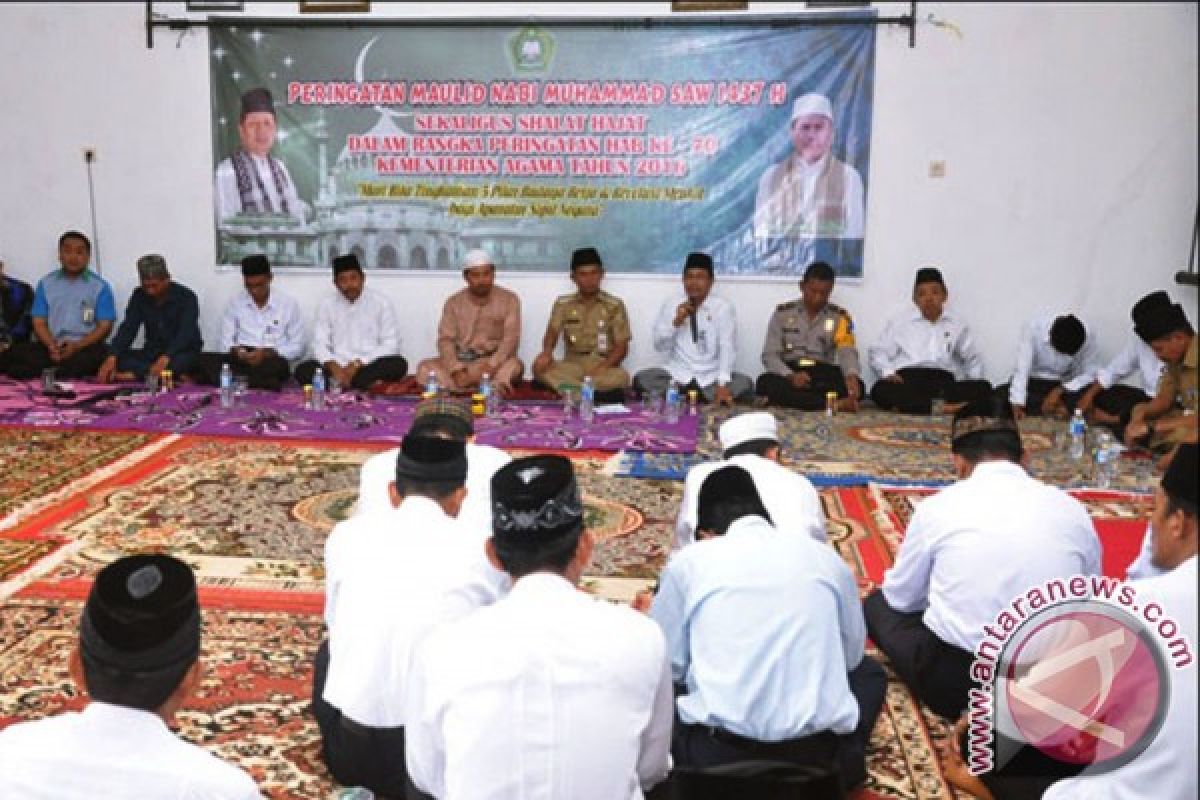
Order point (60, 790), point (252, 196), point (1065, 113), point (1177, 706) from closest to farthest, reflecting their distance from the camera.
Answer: point (1177, 706) → point (60, 790) → point (1065, 113) → point (252, 196)

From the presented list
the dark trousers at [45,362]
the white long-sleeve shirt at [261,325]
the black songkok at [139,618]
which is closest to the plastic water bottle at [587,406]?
the white long-sleeve shirt at [261,325]

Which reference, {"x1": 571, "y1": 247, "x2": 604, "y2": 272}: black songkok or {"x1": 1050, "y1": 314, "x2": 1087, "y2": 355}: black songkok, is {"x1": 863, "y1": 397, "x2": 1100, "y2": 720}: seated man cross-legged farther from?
{"x1": 571, "y1": 247, "x2": 604, "y2": 272}: black songkok

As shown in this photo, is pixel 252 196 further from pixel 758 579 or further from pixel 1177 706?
pixel 1177 706

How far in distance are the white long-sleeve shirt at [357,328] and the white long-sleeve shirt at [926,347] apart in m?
2.98

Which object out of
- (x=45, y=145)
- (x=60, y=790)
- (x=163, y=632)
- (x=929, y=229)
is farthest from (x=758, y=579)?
(x=45, y=145)

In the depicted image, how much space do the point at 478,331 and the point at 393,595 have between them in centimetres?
496

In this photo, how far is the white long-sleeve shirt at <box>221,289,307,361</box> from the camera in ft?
23.5

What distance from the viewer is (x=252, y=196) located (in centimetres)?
741

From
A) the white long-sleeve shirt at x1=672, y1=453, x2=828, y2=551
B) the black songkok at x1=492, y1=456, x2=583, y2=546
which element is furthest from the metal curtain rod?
the black songkok at x1=492, y1=456, x2=583, y2=546

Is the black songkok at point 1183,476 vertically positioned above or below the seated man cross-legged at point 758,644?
above

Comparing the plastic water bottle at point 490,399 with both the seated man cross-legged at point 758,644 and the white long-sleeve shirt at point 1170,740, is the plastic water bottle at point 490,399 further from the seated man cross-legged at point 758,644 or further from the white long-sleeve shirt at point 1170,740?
the white long-sleeve shirt at point 1170,740

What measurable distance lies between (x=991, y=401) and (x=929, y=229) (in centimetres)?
433

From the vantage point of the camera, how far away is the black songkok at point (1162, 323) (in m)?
5.31

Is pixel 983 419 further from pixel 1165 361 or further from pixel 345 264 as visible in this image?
pixel 345 264
